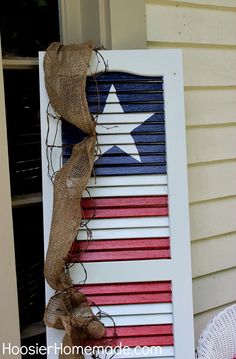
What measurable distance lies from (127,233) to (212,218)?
0.53 m

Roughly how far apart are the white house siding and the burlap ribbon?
1.55 ft

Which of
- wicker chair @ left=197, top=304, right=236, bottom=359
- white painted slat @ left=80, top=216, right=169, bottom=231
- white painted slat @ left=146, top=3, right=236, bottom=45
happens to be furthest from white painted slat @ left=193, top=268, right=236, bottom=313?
white painted slat @ left=146, top=3, right=236, bottom=45

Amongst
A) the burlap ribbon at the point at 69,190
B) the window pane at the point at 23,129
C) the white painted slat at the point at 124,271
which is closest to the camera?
the burlap ribbon at the point at 69,190

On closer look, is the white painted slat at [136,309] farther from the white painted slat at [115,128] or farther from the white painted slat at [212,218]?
the white painted slat at [115,128]

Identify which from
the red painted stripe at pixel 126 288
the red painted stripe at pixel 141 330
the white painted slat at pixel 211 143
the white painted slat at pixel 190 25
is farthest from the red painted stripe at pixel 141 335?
the white painted slat at pixel 190 25

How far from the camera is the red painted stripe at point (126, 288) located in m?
1.37

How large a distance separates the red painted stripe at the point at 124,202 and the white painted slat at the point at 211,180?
331mm

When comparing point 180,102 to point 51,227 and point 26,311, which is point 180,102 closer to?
point 51,227

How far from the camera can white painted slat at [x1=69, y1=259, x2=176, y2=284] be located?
1357 mm

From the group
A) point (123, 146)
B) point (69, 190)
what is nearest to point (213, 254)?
point (123, 146)

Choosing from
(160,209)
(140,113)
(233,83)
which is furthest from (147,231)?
(233,83)

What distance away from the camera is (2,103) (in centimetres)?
132

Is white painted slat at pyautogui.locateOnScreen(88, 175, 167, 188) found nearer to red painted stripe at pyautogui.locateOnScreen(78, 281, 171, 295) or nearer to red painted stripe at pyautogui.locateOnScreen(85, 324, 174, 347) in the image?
red painted stripe at pyautogui.locateOnScreen(78, 281, 171, 295)

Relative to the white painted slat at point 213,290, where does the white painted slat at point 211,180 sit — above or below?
above
